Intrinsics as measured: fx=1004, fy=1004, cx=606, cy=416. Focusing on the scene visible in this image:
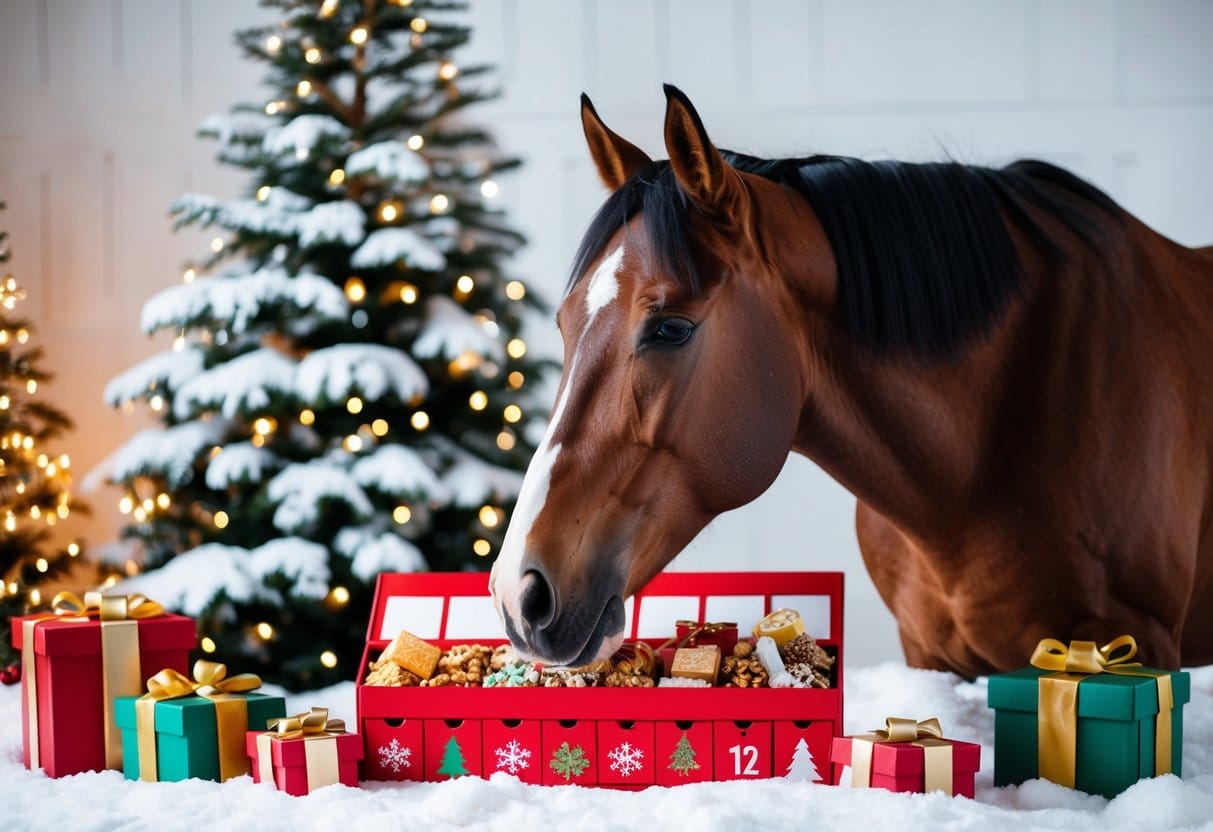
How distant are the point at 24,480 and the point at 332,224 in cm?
106

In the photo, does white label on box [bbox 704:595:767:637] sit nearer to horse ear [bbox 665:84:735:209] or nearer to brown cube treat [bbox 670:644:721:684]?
brown cube treat [bbox 670:644:721:684]

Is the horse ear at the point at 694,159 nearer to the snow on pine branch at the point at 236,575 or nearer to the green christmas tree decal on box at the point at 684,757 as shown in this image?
the green christmas tree decal on box at the point at 684,757

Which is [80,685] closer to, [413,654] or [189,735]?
[189,735]

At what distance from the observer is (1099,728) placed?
92cm

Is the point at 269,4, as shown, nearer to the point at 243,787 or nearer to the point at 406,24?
the point at 406,24

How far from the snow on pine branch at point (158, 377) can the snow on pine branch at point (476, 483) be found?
64 cm

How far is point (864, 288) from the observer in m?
1.05

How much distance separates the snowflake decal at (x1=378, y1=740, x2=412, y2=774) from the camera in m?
1.02

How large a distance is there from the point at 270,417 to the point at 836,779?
1713 mm

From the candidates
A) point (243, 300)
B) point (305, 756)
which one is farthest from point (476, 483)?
point (305, 756)

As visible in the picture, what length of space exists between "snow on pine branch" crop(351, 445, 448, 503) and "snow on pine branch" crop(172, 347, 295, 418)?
0.80 feet

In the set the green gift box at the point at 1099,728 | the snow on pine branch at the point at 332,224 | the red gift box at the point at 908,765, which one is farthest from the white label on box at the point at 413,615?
the snow on pine branch at the point at 332,224

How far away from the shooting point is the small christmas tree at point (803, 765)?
3.19 ft

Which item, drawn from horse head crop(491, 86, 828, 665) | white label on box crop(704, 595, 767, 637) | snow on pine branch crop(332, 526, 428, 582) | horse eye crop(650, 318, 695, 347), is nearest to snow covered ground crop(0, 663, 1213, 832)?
horse head crop(491, 86, 828, 665)
